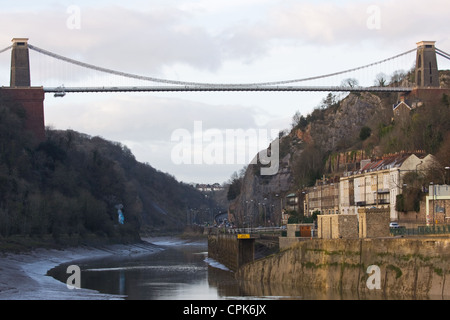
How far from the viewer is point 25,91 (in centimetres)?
10312

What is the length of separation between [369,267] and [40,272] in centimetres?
2517

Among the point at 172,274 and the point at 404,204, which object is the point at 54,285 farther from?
the point at 404,204

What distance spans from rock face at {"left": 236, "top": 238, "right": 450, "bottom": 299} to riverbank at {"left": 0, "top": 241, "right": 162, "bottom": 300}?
8496 mm

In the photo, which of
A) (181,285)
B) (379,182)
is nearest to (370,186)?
(379,182)

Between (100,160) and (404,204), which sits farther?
(100,160)

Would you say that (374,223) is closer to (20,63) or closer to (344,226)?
(344,226)

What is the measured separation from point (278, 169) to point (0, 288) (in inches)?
3610

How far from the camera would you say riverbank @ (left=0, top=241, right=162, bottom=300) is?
116 feet

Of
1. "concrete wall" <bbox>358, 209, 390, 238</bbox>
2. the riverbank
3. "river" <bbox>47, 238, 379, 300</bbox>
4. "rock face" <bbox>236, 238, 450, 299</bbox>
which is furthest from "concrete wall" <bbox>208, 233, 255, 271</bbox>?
"concrete wall" <bbox>358, 209, 390, 238</bbox>

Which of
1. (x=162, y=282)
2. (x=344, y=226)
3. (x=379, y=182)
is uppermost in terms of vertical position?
(x=379, y=182)

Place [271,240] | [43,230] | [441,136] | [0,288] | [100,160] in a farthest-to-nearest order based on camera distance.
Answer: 1. [100,160]
2. [43,230]
3. [441,136]
4. [271,240]
5. [0,288]

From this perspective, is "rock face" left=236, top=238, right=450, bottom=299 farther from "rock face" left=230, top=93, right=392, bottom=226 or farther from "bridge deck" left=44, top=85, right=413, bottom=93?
"rock face" left=230, top=93, right=392, bottom=226

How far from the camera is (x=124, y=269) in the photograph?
58.2 meters
